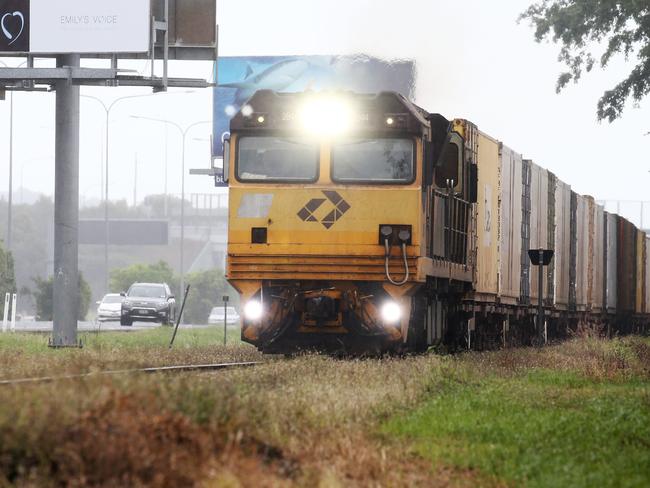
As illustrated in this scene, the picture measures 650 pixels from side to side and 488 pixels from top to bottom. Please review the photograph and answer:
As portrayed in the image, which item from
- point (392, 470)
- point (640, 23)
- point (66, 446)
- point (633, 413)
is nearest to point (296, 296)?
point (633, 413)

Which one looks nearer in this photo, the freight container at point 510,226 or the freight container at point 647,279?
the freight container at point 510,226

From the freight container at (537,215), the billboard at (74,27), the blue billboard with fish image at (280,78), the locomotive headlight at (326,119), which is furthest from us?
the blue billboard with fish image at (280,78)

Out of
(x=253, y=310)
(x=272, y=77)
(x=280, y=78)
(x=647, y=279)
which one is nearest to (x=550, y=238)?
(x=253, y=310)

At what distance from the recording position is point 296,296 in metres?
18.9

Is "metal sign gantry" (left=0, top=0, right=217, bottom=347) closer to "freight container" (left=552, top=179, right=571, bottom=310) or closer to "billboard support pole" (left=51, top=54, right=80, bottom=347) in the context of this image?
"billboard support pole" (left=51, top=54, right=80, bottom=347)

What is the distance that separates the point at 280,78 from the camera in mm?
53125

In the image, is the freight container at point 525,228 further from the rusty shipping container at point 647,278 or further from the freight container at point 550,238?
the rusty shipping container at point 647,278

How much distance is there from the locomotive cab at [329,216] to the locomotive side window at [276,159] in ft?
0.04

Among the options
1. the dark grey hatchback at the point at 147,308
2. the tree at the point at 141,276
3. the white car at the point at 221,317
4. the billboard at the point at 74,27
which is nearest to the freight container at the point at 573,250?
the billboard at the point at 74,27

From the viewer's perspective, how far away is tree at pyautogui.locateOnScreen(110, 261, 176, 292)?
103000 millimetres

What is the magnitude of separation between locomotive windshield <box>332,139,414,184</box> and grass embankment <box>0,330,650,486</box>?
431 centimetres

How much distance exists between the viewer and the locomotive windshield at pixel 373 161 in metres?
18.9

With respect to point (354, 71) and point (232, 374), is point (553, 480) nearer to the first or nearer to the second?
point (232, 374)

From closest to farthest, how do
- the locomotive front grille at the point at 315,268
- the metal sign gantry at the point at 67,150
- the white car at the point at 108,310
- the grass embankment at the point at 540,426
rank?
the grass embankment at the point at 540,426 < the locomotive front grille at the point at 315,268 < the metal sign gantry at the point at 67,150 < the white car at the point at 108,310
